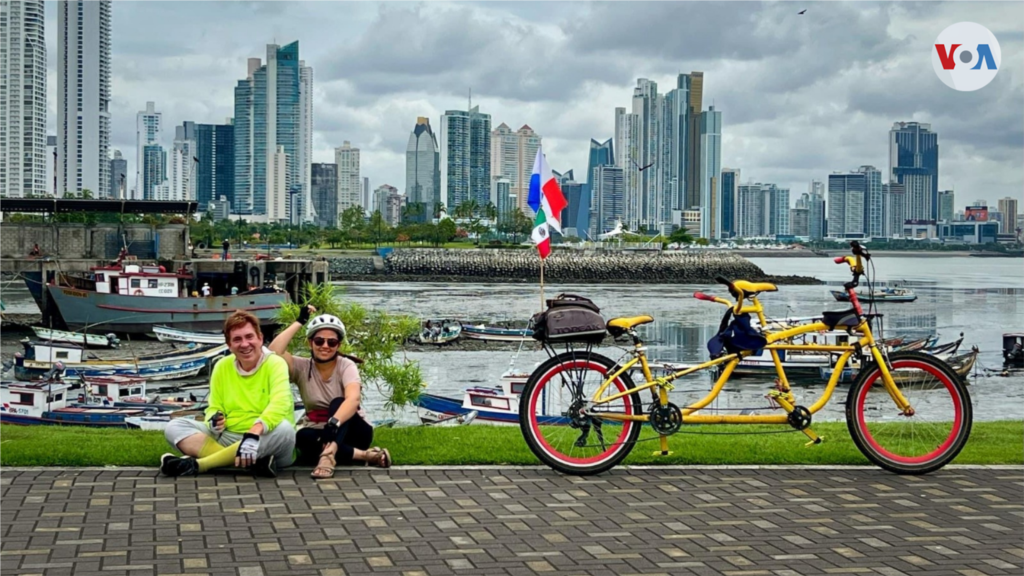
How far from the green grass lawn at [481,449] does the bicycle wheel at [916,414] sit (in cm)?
33

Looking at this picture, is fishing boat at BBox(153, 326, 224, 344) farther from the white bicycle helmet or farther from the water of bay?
the white bicycle helmet

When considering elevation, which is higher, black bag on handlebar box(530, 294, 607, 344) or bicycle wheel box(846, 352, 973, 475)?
black bag on handlebar box(530, 294, 607, 344)

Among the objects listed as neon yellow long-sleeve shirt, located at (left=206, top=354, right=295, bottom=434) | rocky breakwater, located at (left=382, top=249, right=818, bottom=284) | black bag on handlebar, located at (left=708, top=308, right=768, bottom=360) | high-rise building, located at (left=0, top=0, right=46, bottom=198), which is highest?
high-rise building, located at (left=0, top=0, right=46, bottom=198)

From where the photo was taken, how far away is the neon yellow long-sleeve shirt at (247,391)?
7.65 metres

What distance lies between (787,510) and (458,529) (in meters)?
1.99

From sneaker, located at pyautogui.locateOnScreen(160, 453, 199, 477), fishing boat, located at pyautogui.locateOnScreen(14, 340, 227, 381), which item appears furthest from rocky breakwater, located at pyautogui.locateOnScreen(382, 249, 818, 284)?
sneaker, located at pyautogui.locateOnScreen(160, 453, 199, 477)

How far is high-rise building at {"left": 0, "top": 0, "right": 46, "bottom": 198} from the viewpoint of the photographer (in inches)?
7234

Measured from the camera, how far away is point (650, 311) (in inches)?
2717

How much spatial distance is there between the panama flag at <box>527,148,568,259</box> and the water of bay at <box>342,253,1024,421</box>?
3.38m

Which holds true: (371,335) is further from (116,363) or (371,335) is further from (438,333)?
(438,333)

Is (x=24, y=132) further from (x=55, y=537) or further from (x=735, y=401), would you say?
(x=55, y=537)

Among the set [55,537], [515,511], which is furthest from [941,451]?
[55,537]

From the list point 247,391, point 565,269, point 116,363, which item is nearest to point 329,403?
point 247,391

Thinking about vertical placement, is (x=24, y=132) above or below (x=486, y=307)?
above
